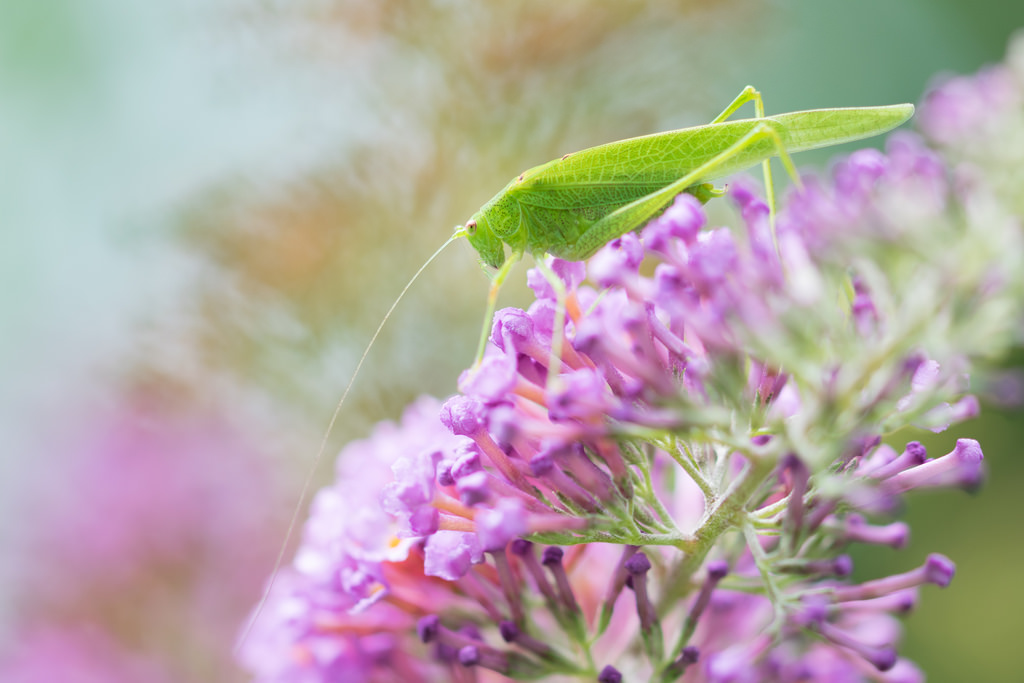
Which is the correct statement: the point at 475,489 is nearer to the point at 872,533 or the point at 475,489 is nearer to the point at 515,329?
the point at 515,329

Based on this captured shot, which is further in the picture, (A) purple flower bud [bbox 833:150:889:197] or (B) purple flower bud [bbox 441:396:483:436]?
(B) purple flower bud [bbox 441:396:483:436]

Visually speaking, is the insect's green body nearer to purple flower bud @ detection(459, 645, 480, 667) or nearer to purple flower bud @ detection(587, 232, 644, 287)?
purple flower bud @ detection(587, 232, 644, 287)

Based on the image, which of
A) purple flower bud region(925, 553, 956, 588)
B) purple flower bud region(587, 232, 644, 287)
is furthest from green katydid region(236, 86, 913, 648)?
purple flower bud region(925, 553, 956, 588)

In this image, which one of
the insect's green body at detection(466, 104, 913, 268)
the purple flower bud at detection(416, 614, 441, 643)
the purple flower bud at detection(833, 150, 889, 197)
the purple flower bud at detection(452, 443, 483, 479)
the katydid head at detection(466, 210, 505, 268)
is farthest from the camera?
the katydid head at detection(466, 210, 505, 268)

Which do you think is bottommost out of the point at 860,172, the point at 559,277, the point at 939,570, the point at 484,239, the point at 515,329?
the point at 939,570

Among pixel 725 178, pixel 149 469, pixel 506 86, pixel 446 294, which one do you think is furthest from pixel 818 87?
pixel 149 469

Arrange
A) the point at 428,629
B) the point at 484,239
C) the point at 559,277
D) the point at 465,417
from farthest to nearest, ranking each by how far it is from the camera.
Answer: the point at 484,239 → the point at 559,277 → the point at 428,629 → the point at 465,417

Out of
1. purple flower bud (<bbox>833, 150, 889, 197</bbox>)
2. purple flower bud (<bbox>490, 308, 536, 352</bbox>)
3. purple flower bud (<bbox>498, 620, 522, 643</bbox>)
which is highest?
purple flower bud (<bbox>490, 308, 536, 352</bbox>)

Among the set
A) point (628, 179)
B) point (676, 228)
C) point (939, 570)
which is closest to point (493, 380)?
point (676, 228)
